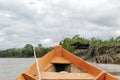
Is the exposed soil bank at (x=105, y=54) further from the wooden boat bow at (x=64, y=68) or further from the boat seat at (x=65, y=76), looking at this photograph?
the boat seat at (x=65, y=76)

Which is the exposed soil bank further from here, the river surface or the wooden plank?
the wooden plank

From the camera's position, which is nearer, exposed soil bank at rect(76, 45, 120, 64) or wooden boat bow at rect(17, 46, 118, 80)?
wooden boat bow at rect(17, 46, 118, 80)

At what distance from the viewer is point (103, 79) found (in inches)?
361

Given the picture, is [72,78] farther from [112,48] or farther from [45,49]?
[45,49]

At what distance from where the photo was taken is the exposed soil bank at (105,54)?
6801cm

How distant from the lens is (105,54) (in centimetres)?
7162

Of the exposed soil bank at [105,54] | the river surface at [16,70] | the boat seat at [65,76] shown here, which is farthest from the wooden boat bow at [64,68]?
the exposed soil bank at [105,54]

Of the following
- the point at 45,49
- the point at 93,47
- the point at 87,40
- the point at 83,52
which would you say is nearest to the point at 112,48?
the point at 93,47

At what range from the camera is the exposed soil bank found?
68.0 m

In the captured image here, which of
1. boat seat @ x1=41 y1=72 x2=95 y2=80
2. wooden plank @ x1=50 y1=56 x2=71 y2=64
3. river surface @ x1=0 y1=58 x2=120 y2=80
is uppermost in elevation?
wooden plank @ x1=50 y1=56 x2=71 y2=64

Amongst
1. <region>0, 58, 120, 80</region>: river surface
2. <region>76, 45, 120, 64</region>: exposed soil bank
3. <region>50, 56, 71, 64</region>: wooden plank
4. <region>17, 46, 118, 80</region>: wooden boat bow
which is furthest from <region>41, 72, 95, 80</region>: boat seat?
<region>76, 45, 120, 64</region>: exposed soil bank

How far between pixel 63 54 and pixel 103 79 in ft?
12.1

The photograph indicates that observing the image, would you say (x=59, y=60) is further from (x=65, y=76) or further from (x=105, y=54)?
(x=105, y=54)

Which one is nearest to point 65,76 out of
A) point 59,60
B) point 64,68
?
point 59,60
